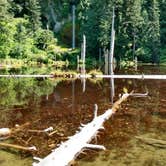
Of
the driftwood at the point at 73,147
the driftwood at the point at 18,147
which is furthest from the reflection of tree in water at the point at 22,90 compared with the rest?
the driftwood at the point at 18,147

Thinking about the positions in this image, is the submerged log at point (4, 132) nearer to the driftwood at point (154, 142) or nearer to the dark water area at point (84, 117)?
the dark water area at point (84, 117)

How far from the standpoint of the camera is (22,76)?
39500 mm

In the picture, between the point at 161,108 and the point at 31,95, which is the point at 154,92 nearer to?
the point at 161,108

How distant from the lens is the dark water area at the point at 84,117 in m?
14.3

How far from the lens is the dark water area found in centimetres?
1431

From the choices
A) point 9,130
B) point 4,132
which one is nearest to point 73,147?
point 4,132

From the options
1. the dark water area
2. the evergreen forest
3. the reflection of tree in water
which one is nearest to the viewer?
the dark water area

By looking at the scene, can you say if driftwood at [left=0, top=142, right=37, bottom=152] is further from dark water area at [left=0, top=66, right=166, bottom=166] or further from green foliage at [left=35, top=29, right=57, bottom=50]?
green foliage at [left=35, top=29, right=57, bottom=50]

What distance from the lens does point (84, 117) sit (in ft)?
68.2

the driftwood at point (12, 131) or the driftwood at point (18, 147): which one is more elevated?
the driftwood at point (12, 131)

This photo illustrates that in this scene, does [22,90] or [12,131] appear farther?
[22,90]

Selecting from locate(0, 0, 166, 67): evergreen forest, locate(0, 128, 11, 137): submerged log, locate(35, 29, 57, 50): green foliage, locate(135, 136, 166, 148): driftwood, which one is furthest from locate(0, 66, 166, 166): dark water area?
locate(35, 29, 57, 50): green foliage

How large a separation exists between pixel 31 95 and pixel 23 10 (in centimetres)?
4368

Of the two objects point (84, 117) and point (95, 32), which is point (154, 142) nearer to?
point (84, 117)
